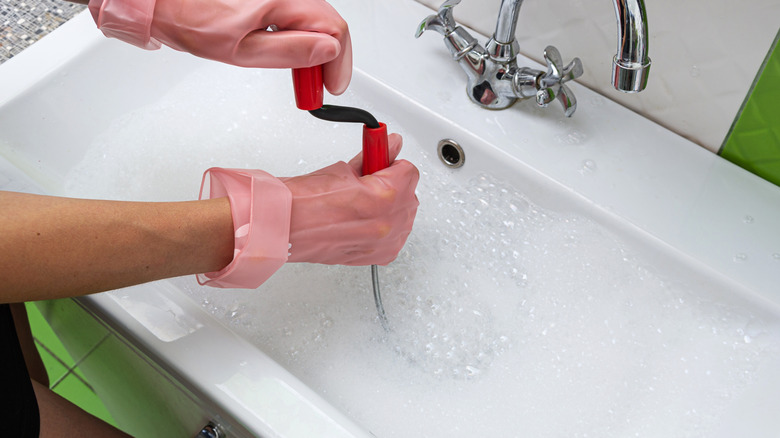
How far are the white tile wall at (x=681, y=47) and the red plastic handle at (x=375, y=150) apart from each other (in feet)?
1.06

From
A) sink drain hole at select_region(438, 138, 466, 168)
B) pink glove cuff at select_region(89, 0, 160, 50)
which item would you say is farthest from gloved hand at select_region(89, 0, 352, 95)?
sink drain hole at select_region(438, 138, 466, 168)

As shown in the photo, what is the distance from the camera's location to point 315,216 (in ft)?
2.46

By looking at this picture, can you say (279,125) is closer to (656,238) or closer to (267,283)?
(267,283)

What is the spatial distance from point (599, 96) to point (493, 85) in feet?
0.53

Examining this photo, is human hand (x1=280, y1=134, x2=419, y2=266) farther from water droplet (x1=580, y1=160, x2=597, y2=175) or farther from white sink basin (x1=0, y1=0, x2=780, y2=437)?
water droplet (x1=580, y1=160, x2=597, y2=175)

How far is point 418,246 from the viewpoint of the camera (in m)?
0.96

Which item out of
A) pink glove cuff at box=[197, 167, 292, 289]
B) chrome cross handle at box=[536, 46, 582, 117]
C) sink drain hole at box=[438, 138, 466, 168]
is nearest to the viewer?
pink glove cuff at box=[197, 167, 292, 289]

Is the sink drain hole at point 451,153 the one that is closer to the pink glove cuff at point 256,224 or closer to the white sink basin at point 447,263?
the white sink basin at point 447,263

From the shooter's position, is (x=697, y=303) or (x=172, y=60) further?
(x=172, y=60)

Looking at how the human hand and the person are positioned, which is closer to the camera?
the person

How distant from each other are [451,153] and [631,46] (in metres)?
0.36

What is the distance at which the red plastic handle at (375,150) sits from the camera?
2.55 feet

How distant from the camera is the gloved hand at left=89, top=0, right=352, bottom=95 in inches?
27.7

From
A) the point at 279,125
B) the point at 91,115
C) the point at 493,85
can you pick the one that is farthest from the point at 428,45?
the point at 91,115
